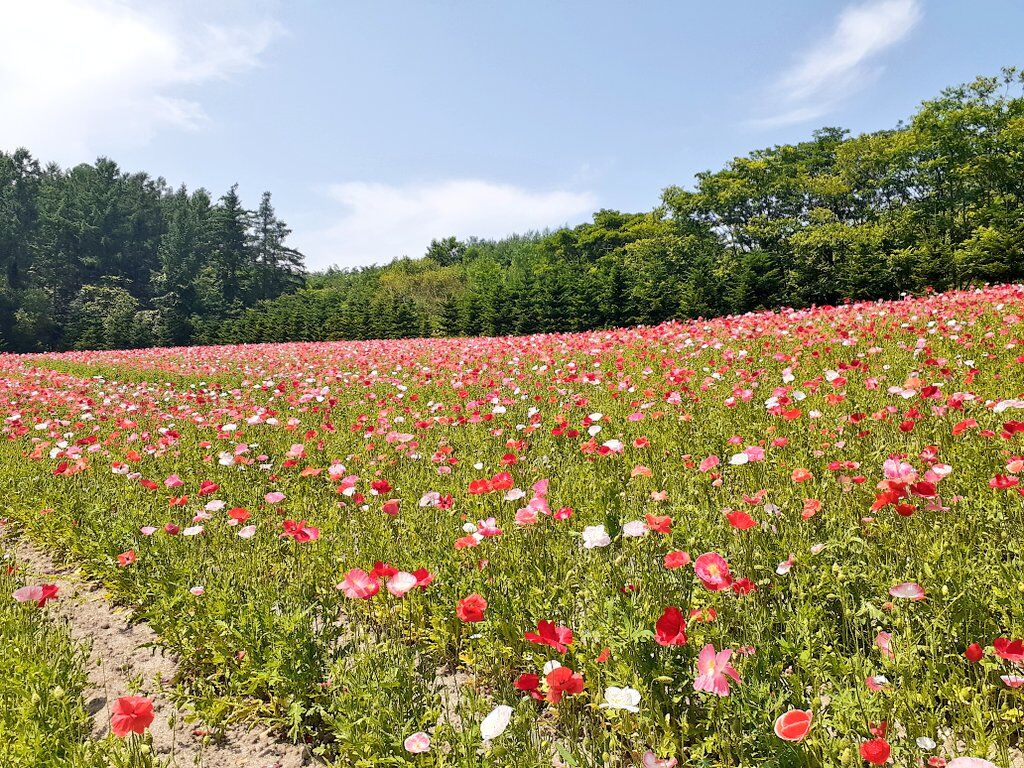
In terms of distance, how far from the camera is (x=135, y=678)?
97.3 inches

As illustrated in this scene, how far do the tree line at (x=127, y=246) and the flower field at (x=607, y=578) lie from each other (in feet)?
178

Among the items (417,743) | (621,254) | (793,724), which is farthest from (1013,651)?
(621,254)

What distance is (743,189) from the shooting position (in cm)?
3722

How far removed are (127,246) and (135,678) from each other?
276ft

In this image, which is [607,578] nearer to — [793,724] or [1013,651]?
[793,724]

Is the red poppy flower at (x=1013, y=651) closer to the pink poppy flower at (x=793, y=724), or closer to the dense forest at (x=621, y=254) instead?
the pink poppy flower at (x=793, y=724)

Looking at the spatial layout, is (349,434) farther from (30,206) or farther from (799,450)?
(30,206)

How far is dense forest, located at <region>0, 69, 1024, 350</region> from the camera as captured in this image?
23812mm

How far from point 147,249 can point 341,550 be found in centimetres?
8476

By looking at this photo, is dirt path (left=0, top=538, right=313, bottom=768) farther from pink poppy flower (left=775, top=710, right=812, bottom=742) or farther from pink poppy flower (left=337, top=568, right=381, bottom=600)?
pink poppy flower (left=775, top=710, right=812, bottom=742)

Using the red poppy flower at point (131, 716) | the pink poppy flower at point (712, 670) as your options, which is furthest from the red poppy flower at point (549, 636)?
the red poppy flower at point (131, 716)

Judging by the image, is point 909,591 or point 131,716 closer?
point 131,716

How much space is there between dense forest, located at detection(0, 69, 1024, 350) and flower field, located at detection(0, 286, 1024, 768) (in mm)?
20392

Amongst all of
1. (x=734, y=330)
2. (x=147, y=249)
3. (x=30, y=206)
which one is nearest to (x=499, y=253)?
(x=147, y=249)
